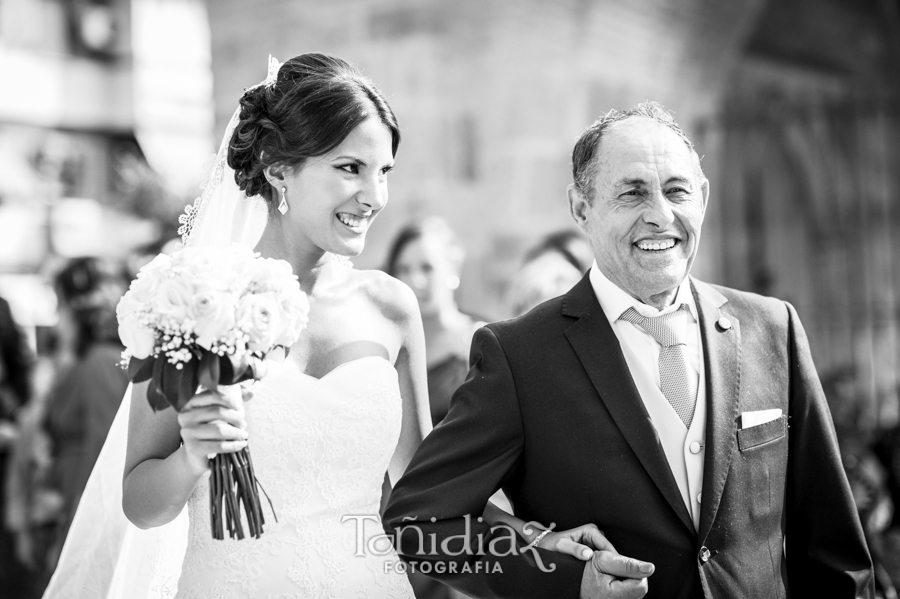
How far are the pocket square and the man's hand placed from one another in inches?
19.0

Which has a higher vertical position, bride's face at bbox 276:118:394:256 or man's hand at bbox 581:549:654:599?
bride's face at bbox 276:118:394:256

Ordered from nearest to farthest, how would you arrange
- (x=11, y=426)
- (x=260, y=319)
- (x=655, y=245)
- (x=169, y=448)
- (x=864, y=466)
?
1. (x=260, y=319)
2. (x=655, y=245)
3. (x=169, y=448)
4. (x=864, y=466)
5. (x=11, y=426)

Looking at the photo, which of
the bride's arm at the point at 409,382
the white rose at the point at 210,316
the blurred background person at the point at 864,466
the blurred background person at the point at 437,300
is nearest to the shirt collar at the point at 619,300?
the bride's arm at the point at 409,382

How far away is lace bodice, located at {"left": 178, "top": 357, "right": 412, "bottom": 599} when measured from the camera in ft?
9.23

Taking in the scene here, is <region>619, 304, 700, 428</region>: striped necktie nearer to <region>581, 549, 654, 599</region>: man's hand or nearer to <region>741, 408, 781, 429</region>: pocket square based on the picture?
<region>741, 408, 781, 429</region>: pocket square

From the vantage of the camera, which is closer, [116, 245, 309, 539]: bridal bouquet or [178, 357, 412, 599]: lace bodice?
[116, 245, 309, 539]: bridal bouquet

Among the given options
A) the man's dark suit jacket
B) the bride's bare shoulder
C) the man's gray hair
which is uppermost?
the man's gray hair

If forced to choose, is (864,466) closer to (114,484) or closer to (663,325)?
(663,325)

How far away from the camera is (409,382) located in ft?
10.3

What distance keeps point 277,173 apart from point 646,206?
1.13 m

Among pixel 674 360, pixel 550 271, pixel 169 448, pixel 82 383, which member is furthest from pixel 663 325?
pixel 82 383

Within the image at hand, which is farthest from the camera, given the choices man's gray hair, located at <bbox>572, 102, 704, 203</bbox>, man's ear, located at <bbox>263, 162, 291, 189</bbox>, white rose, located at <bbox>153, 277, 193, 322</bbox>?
man's ear, located at <bbox>263, 162, 291, 189</bbox>

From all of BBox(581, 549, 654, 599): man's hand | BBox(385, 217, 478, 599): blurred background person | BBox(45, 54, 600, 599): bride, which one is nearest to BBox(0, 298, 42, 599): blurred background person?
BBox(385, 217, 478, 599): blurred background person

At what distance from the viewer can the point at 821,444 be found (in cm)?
256
